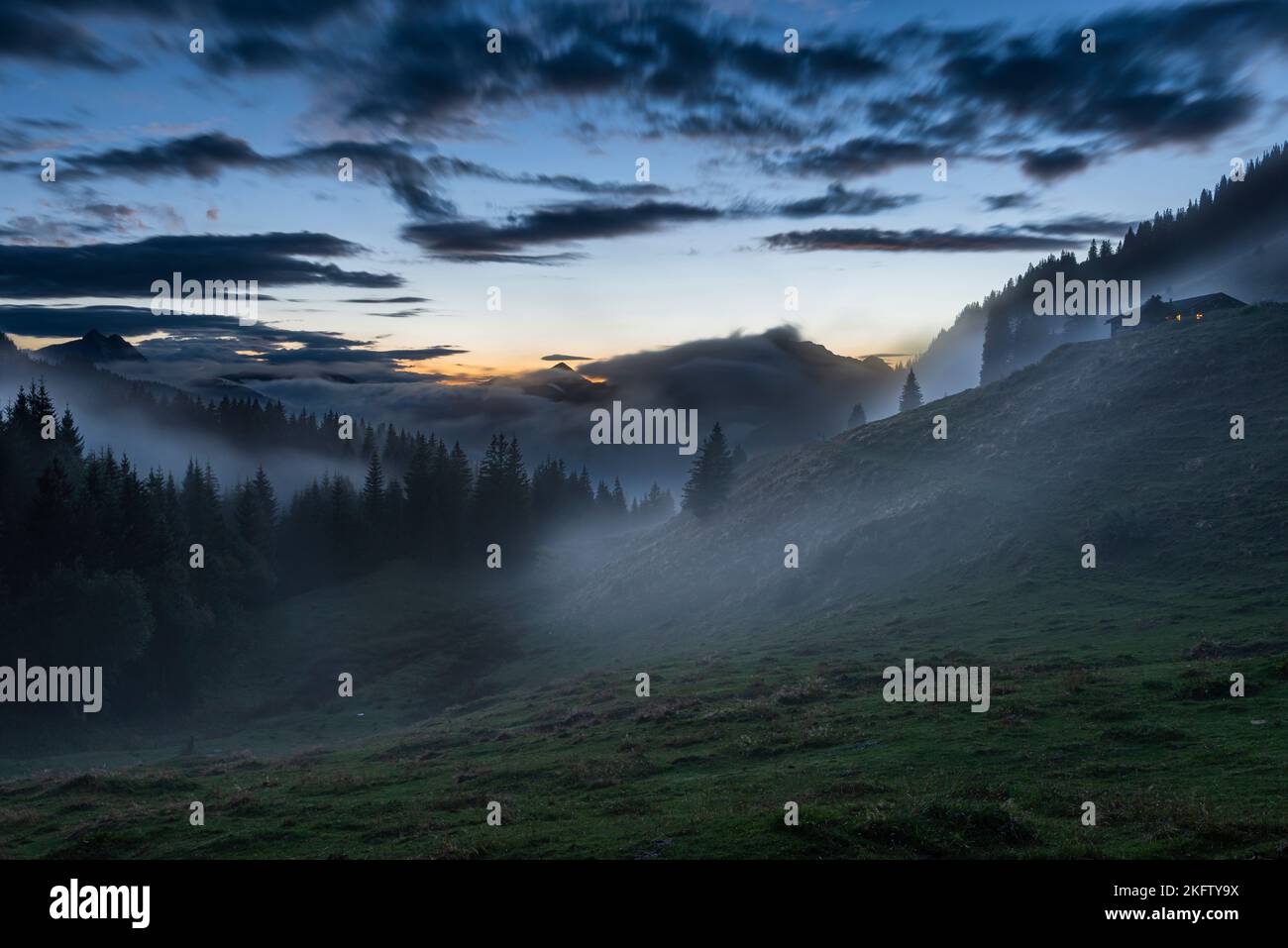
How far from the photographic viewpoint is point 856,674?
147 feet

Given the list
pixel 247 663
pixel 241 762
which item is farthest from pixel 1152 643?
pixel 247 663

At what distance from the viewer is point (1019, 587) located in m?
63.9

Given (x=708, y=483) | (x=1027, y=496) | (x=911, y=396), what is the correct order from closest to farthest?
(x=1027, y=496) < (x=708, y=483) < (x=911, y=396)

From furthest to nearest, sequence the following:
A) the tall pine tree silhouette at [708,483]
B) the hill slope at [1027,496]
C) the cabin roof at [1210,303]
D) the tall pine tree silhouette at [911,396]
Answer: the tall pine tree silhouette at [911,396]
the cabin roof at [1210,303]
the tall pine tree silhouette at [708,483]
the hill slope at [1027,496]

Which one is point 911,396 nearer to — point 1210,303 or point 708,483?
point 1210,303

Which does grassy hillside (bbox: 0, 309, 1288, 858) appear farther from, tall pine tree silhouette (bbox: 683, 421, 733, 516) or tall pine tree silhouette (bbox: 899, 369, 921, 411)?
tall pine tree silhouette (bbox: 899, 369, 921, 411)

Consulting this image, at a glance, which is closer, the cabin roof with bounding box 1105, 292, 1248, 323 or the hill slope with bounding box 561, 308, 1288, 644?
the hill slope with bounding box 561, 308, 1288, 644

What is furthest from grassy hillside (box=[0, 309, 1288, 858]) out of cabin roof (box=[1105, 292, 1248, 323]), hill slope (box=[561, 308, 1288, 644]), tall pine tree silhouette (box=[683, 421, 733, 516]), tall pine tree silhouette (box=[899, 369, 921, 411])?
tall pine tree silhouette (box=[899, 369, 921, 411])

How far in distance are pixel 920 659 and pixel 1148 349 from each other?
86.4m

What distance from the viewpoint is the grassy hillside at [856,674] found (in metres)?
21.3

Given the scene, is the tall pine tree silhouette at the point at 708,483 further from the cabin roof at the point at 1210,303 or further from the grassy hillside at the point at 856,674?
the cabin roof at the point at 1210,303

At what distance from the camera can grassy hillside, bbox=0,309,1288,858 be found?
69.8 ft

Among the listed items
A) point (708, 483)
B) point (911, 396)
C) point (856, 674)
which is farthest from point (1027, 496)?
point (911, 396)

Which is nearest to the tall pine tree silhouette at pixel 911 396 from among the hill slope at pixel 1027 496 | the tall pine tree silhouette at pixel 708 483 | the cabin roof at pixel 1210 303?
the hill slope at pixel 1027 496
